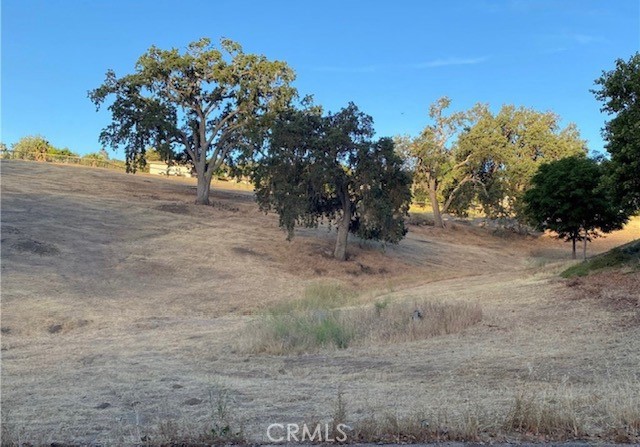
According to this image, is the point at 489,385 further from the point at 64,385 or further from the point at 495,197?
the point at 495,197

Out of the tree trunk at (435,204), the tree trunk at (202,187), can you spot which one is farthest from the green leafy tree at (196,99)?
the tree trunk at (435,204)

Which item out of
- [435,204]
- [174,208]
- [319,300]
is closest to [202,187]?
[174,208]

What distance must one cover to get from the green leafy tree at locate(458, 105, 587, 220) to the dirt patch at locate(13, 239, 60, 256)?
136 ft

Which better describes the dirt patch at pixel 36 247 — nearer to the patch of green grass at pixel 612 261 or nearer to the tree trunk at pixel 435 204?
the patch of green grass at pixel 612 261

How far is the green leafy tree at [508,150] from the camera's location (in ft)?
187

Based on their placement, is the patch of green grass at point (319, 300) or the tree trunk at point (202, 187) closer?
the patch of green grass at point (319, 300)

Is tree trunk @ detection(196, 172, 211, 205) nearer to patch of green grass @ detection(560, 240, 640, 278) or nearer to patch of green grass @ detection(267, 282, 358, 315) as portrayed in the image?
patch of green grass @ detection(267, 282, 358, 315)

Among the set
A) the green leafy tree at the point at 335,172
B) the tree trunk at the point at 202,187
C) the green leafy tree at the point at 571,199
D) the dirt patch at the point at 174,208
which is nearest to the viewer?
the green leafy tree at the point at 335,172

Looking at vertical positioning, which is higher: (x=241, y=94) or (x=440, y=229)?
(x=241, y=94)

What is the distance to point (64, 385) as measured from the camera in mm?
8836

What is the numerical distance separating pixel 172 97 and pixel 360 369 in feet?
133

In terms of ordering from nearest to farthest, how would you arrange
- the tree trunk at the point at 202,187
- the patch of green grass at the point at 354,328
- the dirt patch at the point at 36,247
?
the patch of green grass at the point at 354,328 < the dirt patch at the point at 36,247 < the tree trunk at the point at 202,187

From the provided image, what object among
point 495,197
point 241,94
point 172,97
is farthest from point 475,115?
point 172,97

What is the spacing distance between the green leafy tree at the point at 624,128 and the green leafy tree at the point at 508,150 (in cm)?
3760
